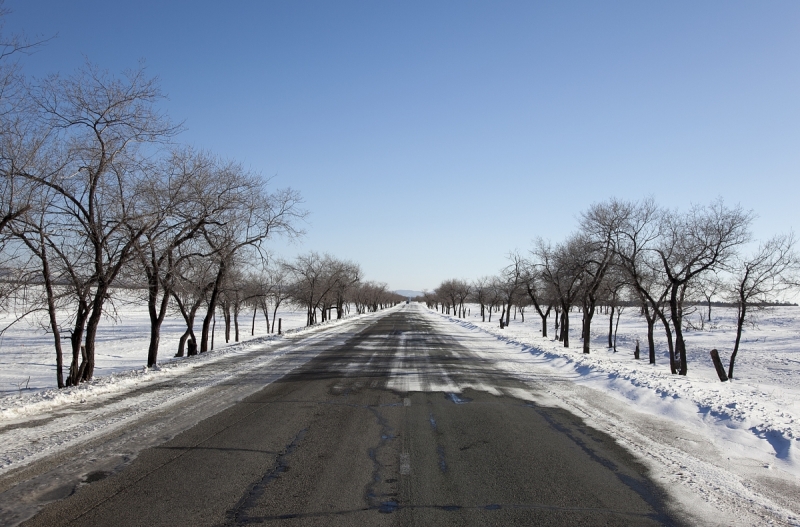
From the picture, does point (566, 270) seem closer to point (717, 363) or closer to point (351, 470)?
point (717, 363)

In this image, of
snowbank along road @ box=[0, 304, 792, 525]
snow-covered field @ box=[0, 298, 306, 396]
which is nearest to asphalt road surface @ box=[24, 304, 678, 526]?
snowbank along road @ box=[0, 304, 792, 525]

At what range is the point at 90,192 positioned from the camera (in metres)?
12.3

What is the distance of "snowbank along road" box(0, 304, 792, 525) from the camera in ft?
13.1

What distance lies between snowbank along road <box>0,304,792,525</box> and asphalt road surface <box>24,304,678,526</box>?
18mm

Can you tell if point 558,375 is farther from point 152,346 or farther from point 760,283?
point 760,283

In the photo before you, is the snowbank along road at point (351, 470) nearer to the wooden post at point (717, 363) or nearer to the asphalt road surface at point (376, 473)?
the asphalt road surface at point (376, 473)

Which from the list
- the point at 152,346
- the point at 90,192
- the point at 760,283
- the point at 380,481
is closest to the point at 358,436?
the point at 380,481

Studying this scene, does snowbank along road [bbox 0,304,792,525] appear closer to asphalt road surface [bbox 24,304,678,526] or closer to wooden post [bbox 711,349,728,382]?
asphalt road surface [bbox 24,304,678,526]

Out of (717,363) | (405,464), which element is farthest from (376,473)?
(717,363)

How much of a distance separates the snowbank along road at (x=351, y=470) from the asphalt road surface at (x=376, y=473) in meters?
0.02

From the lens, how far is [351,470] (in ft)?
16.5

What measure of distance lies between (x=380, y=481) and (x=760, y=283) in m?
29.4

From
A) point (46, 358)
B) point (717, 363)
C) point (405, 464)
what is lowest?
point (46, 358)

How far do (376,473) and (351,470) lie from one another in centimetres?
27
